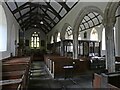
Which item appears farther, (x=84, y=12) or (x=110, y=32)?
(x=84, y=12)

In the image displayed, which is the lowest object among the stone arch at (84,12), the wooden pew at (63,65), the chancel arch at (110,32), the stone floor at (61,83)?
the stone floor at (61,83)

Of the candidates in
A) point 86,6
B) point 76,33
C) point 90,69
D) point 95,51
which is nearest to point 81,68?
point 90,69

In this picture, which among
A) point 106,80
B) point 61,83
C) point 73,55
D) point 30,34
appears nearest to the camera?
point 106,80

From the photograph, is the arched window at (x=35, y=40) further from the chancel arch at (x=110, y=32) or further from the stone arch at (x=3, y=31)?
the chancel arch at (x=110, y=32)

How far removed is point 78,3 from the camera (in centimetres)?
940

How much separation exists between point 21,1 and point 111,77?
366 inches

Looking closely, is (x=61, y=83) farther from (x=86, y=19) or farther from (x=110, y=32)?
(x=86, y=19)

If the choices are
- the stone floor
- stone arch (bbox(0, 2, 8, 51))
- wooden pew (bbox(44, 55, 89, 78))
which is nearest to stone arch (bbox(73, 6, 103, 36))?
wooden pew (bbox(44, 55, 89, 78))

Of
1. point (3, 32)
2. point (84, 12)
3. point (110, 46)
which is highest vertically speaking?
point (84, 12)

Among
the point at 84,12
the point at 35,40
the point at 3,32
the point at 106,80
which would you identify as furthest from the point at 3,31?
the point at 35,40

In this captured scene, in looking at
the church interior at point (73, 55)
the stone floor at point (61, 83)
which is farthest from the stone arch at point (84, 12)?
the stone floor at point (61, 83)

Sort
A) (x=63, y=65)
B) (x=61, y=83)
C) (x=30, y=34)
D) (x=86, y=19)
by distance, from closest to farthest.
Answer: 1. (x=61, y=83)
2. (x=63, y=65)
3. (x=86, y=19)
4. (x=30, y=34)

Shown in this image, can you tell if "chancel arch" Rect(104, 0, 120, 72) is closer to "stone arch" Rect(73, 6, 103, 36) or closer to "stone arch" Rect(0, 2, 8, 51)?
"stone arch" Rect(73, 6, 103, 36)

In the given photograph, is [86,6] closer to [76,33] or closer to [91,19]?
[76,33]
